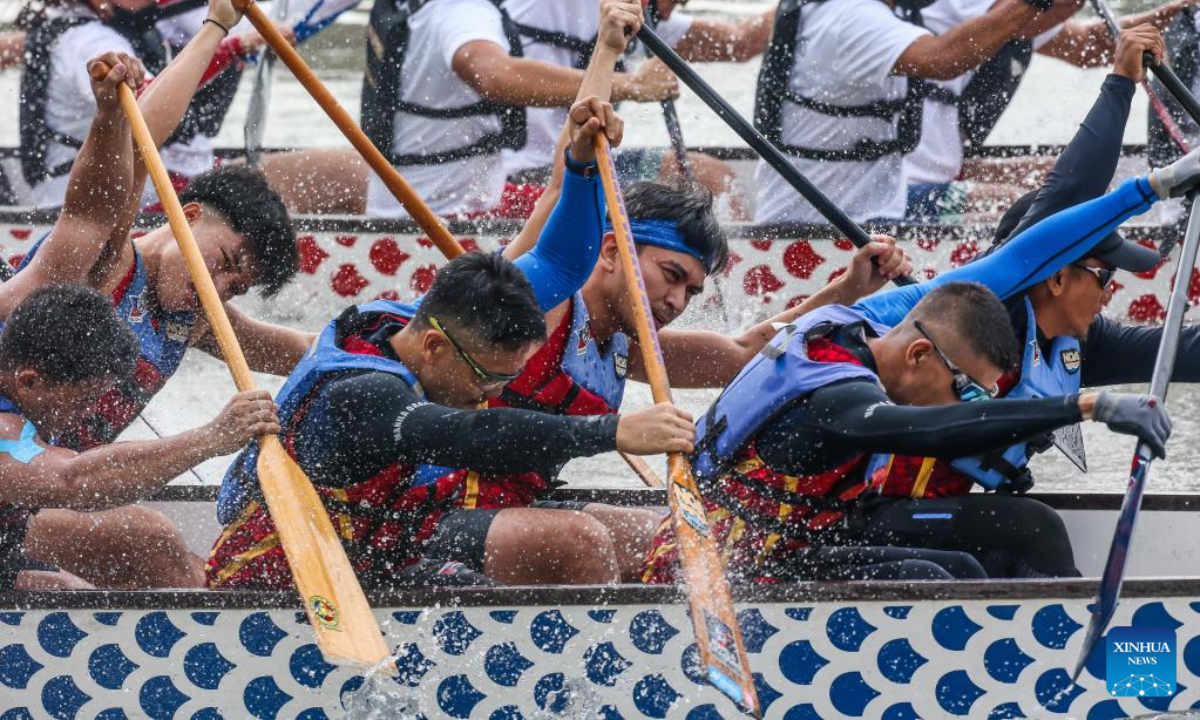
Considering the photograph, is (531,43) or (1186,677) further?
(531,43)

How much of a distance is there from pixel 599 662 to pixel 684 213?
89cm

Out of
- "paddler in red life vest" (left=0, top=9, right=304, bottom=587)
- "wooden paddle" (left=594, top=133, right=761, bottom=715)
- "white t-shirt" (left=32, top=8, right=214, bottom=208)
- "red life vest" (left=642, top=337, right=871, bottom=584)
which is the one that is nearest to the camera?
"wooden paddle" (left=594, top=133, right=761, bottom=715)

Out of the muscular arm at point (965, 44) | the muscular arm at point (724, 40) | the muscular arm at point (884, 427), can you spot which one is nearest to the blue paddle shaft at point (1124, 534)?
the muscular arm at point (884, 427)

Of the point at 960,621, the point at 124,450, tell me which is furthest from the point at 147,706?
the point at 960,621

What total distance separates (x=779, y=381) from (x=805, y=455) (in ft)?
0.41

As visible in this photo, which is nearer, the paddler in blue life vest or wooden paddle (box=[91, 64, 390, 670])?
wooden paddle (box=[91, 64, 390, 670])

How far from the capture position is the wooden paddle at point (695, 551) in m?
2.95

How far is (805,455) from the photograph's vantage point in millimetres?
3172

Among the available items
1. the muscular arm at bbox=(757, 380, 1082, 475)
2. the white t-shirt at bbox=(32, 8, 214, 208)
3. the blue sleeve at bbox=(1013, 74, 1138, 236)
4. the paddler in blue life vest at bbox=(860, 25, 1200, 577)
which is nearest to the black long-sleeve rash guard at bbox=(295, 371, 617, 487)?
the muscular arm at bbox=(757, 380, 1082, 475)

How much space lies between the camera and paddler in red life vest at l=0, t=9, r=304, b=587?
3568 mm

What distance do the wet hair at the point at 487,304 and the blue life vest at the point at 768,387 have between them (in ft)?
1.12

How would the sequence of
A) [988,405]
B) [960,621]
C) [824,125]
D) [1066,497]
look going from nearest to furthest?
1. [988,405]
2. [960,621]
3. [1066,497]
4. [824,125]

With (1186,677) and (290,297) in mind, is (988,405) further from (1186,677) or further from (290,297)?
(290,297)

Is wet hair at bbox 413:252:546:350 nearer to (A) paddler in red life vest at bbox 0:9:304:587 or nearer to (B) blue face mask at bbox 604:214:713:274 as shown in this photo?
(B) blue face mask at bbox 604:214:713:274
